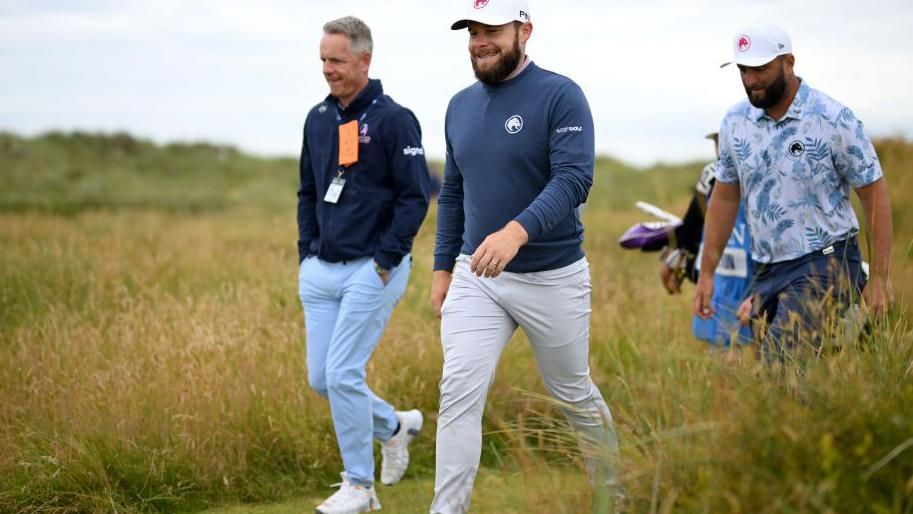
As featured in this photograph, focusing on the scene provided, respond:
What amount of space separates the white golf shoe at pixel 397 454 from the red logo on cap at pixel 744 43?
2756 mm

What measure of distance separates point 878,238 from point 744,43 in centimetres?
113

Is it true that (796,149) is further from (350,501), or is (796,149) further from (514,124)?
(350,501)

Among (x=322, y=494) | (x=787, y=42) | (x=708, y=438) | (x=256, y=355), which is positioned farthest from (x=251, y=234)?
(x=708, y=438)

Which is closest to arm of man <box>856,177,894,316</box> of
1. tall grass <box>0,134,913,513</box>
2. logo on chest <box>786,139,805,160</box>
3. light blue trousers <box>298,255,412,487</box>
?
tall grass <box>0,134,913,513</box>

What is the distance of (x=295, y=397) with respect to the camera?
7051 millimetres

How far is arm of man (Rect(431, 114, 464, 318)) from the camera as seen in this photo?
546cm

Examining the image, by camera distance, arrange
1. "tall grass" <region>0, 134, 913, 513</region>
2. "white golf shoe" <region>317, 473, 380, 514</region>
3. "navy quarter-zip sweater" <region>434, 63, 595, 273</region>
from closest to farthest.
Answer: "tall grass" <region>0, 134, 913, 513</region>
"navy quarter-zip sweater" <region>434, 63, 595, 273</region>
"white golf shoe" <region>317, 473, 380, 514</region>

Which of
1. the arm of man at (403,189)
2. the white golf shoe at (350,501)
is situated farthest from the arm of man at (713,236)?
the white golf shoe at (350,501)

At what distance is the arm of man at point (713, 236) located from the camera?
6.15 metres

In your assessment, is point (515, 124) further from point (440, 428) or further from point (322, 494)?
point (322, 494)

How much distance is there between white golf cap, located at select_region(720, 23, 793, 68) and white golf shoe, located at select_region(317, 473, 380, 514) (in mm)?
2861

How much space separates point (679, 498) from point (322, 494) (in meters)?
3.17

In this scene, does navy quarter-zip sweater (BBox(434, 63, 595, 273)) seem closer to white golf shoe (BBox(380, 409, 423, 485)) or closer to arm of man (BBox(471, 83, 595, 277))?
arm of man (BBox(471, 83, 595, 277))

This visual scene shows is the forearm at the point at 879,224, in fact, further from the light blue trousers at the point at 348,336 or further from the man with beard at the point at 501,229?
the light blue trousers at the point at 348,336
